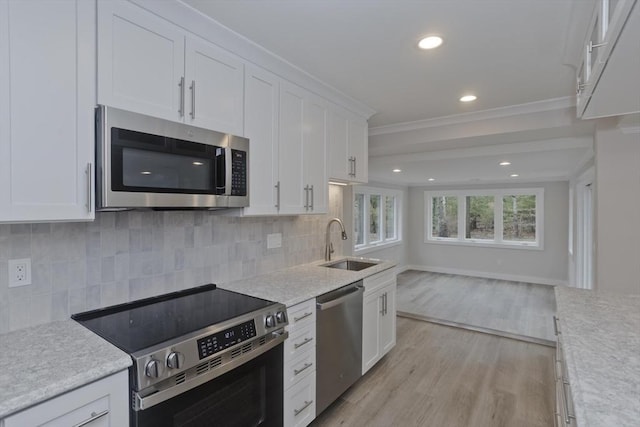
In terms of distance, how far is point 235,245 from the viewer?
94.0 inches

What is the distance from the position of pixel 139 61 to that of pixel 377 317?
2543mm

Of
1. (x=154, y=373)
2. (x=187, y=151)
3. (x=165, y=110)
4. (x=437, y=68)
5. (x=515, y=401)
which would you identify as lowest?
(x=515, y=401)

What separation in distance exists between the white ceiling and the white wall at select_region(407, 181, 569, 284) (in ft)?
14.1

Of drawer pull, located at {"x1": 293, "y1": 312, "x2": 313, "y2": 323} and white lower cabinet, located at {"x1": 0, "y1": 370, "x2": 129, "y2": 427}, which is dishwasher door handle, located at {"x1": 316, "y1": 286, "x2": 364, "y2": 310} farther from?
white lower cabinet, located at {"x1": 0, "y1": 370, "x2": 129, "y2": 427}

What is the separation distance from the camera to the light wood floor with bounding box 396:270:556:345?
4312mm

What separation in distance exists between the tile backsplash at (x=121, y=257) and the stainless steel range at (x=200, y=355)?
0.10 meters

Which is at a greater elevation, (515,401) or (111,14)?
(111,14)

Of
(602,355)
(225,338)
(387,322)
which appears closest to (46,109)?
(225,338)


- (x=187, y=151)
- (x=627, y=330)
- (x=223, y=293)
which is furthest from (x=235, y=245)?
(x=627, y=330)

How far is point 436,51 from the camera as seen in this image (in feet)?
6.69

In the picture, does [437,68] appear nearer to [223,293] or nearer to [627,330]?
[627,330]

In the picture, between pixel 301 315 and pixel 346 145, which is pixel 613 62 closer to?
pixel 301 315

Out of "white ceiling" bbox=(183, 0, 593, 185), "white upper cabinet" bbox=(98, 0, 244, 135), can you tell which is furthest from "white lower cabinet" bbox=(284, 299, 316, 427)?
"white ceiling" bbox=(183, 0, 593, 185)

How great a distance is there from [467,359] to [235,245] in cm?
259
